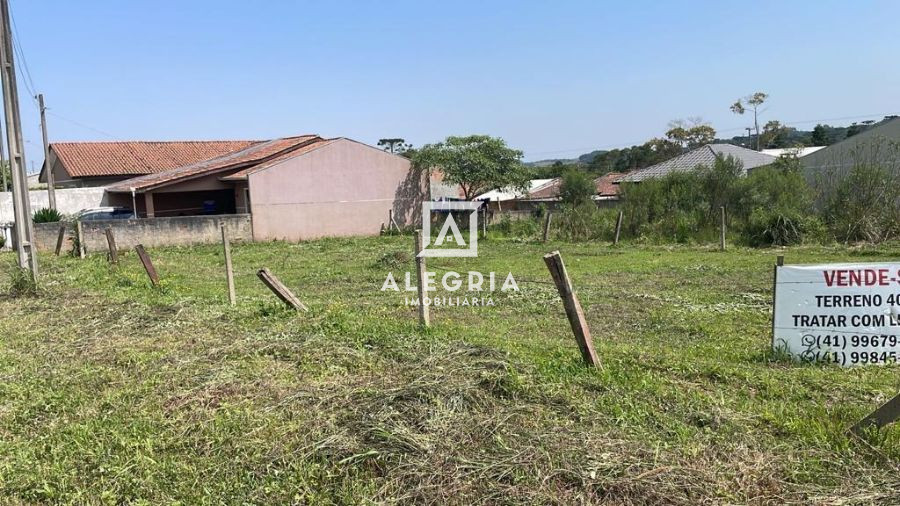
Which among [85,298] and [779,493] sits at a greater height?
[85,298]

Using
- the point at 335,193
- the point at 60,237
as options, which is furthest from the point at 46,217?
the point at 335,193

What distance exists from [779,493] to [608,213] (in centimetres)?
1904

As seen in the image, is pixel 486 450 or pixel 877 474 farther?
pixel 486 450

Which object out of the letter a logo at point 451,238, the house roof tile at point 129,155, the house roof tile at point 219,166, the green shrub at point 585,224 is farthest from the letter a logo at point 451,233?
the house roof tile at point 129,155

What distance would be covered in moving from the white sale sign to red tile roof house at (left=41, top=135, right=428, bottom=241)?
2084 centimetres

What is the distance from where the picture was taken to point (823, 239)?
676 inches

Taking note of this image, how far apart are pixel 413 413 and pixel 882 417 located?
8.62 feet

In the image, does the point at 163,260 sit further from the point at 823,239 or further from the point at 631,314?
the point at 823,239

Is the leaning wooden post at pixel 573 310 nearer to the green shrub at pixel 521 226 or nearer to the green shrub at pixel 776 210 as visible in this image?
the green shrub at pixel 776 210

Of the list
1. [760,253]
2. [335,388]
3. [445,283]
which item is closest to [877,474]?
[335,388]

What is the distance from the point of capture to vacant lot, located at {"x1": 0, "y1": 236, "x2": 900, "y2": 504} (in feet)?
9.98

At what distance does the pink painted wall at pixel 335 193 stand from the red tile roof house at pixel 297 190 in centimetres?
4

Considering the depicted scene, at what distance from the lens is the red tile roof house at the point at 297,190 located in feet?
77.9

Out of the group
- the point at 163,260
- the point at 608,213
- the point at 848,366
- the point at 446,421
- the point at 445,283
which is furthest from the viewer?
the point at 608,213
